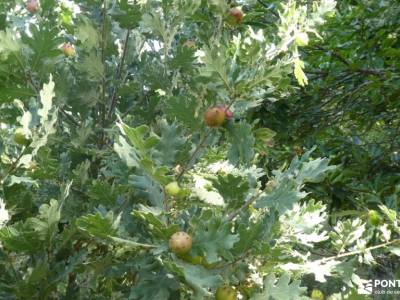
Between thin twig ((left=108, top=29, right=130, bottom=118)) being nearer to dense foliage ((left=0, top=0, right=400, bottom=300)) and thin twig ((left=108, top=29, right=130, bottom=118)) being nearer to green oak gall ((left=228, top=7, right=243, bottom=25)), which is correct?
dense foliage ((left=0, top=0, right=400, bottom=300))

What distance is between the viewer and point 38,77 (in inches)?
79.8

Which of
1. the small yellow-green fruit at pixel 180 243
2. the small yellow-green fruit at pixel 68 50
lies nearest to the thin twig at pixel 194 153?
the small yellow-green fruit at pixel 180 243

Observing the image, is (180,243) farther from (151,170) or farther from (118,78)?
(118,78)

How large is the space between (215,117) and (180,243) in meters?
0.45

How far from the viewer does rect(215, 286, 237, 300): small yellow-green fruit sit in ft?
5.07

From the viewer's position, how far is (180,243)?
141cm

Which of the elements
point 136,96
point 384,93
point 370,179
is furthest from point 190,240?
point 384,93

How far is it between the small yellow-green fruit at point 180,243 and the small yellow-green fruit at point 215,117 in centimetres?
40

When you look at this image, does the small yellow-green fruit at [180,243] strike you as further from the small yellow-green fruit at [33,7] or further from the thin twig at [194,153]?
the small yellow-green fruit at [33,7]

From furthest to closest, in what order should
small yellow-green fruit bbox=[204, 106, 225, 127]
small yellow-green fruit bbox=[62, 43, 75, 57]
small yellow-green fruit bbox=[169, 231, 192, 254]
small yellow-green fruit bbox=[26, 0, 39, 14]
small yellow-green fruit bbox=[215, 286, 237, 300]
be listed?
1. small yellow-green fruit bbox=[26, 0, 39, 14]
2. small yellow-green fruit bbox=[62, 43, 75, 57]
3. small yellow-green fruit bbox=[204, 106, 225, 127]
4. small yellow-green fruit bbox=[215, 286, 237, 300]
5. small yellow-green fruit bbox=[169, 231, 192, 254]

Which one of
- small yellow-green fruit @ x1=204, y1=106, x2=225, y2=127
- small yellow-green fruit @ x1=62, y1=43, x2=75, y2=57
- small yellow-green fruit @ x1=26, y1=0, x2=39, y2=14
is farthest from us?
small yellow-green fruit @ x1=26, y1=0, x2=39, y2=14

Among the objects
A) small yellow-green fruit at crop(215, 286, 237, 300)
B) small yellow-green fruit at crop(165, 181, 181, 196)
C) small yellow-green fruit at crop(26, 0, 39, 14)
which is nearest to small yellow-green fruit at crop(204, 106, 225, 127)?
small yellow-green fruit at crop(165, 181, 181, 196)

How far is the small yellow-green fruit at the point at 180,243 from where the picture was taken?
4.65 ft

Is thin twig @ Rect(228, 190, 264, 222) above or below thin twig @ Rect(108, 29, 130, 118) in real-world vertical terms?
below
